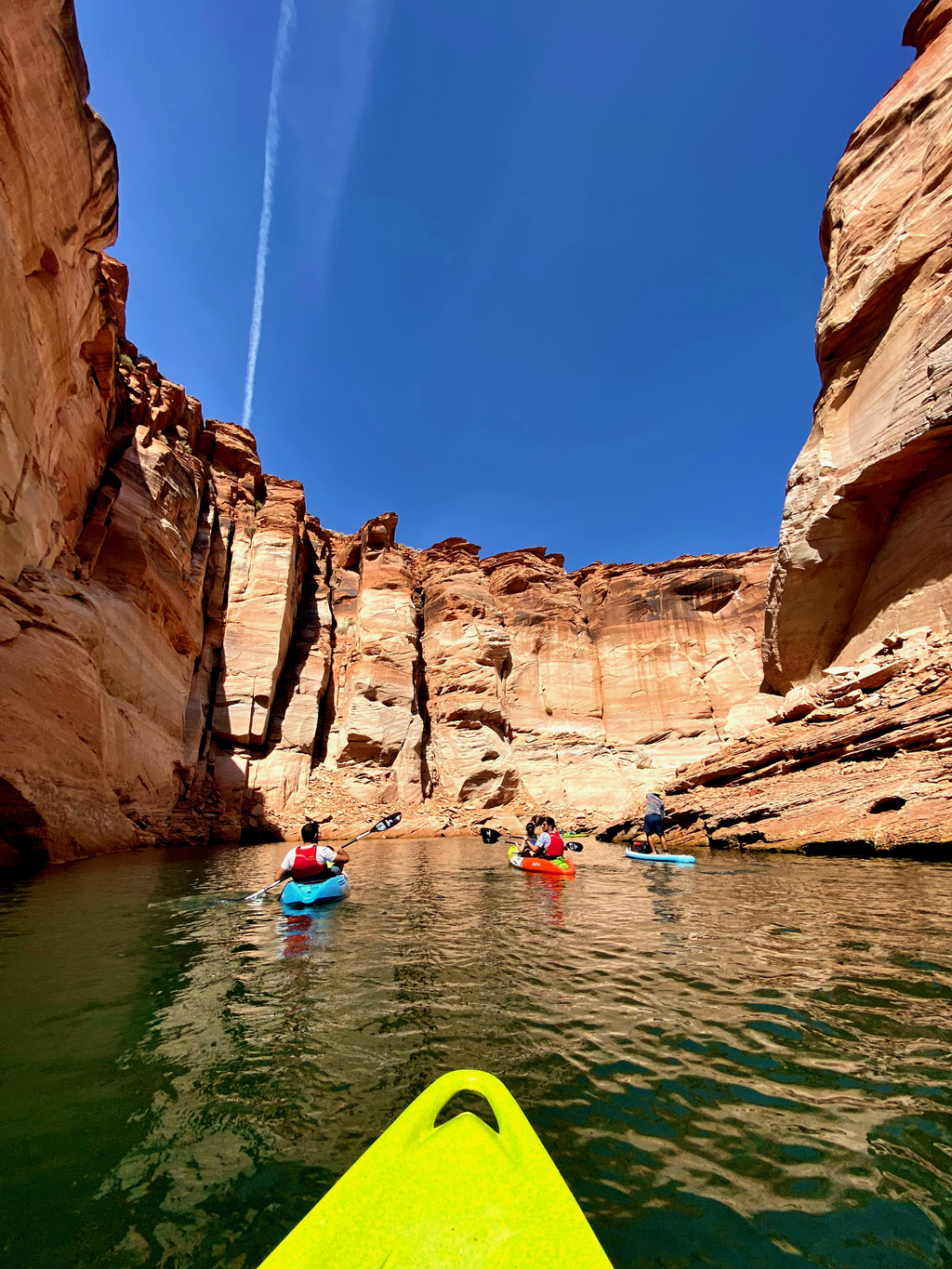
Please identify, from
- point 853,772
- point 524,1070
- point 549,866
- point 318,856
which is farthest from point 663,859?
point 524,1070

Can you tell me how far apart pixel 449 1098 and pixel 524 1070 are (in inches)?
Answer: 47.2

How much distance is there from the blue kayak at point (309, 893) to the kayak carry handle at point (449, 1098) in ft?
18.4

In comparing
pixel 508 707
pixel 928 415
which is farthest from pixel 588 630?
pixel 928 415

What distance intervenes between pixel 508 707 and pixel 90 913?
24241mm

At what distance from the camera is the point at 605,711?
3077cm

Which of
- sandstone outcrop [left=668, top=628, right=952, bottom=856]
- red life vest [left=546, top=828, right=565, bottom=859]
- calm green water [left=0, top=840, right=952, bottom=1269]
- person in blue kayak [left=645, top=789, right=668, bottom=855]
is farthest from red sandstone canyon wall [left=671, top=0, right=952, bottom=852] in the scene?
calm green water [left=0, top=840, right=952, bottom=1269]

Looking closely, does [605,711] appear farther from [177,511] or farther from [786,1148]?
[786,1148]

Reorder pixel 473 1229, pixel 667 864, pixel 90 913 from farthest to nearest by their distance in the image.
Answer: pixel 667 864 → pixel 90 913 → pixel 473 1229

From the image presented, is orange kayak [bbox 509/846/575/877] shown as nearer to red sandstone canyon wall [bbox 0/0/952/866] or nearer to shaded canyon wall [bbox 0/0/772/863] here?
red sandstone canyon wall [bbox 0/0/952/866]

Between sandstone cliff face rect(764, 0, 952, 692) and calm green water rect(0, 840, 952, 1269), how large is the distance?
39.1 feet

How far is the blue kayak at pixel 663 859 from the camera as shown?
35.9 feet

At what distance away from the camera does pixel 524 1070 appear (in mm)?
2789

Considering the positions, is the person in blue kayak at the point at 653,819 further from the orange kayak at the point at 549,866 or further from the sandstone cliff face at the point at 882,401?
the sandstone cliff face at the point at 882,401

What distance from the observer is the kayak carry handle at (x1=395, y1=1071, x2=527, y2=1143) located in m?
1.77
